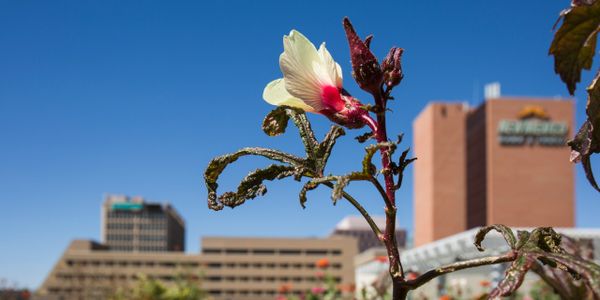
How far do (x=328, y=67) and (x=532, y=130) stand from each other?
40.8 metres

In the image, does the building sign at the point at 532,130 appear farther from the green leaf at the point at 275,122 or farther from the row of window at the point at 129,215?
the row of window at the point at 129,215

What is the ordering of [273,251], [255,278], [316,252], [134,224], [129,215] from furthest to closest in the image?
[129,215]
[134,224]
[273,251]
[316,252]
[255,278]

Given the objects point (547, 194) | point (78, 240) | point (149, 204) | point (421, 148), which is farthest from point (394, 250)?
point (149, 204)

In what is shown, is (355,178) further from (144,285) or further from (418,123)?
(418,123)

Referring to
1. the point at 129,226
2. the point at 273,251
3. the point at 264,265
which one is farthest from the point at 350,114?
the point at 129,226

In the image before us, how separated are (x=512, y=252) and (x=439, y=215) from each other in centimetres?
4193

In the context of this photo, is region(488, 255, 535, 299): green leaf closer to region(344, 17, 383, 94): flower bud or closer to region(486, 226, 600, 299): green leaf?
region(486, 226, 600, 299): green leaf

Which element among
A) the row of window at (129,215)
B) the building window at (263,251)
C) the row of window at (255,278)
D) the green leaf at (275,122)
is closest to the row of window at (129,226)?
the row of window at (129,215)

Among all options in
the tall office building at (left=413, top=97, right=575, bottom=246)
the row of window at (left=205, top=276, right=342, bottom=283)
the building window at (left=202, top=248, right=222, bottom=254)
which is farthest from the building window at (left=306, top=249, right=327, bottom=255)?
the tall office building at (left=413, top=97, right=575, bottom=246)

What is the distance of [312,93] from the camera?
0.50 meters

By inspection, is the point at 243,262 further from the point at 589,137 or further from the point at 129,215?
the point at 589,137

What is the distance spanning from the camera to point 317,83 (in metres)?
0.50

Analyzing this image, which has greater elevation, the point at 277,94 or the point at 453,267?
the point at 277,94

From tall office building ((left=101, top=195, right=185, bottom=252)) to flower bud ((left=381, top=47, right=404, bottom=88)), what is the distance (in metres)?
101
